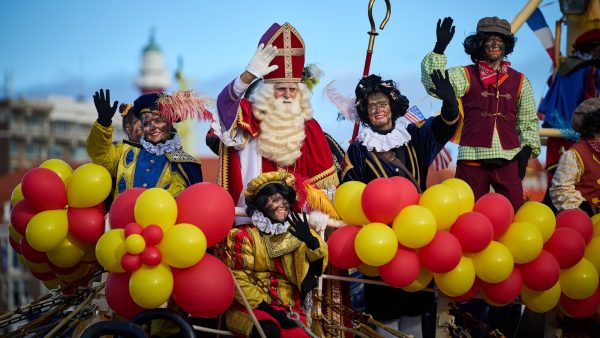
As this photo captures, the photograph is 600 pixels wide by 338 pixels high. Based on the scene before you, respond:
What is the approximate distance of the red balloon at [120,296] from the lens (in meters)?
6.05

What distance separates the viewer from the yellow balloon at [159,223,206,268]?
19.2 ft

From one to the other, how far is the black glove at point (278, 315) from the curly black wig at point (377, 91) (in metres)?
1.65

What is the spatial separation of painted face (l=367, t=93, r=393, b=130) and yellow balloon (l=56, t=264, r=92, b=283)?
216 cm

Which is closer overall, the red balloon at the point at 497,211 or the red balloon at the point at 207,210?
the red balloon at the point at 207,210

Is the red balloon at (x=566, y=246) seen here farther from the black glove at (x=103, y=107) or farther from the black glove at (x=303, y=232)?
the black glove at (x=103, y=107)

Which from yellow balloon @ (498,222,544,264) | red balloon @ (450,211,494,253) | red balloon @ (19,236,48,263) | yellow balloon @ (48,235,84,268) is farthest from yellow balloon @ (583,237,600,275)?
red balloon @ (19,236,48,263)

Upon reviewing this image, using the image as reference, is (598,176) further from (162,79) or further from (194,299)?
(162,79)

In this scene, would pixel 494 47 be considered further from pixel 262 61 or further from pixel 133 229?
pixel 133 229

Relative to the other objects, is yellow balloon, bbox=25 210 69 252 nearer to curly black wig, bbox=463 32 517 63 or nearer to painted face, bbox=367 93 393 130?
painted face, bbox=367 93 393 130

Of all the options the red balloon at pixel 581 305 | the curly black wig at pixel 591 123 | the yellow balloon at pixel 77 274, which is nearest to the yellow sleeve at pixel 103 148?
the yellow balloon at pixel 77 274

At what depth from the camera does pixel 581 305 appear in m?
6.88

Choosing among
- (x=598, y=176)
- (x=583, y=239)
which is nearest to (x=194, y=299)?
(x=583, y=239)

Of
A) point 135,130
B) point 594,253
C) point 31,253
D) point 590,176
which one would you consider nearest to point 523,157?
point 590,176

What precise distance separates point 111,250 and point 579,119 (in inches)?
151
